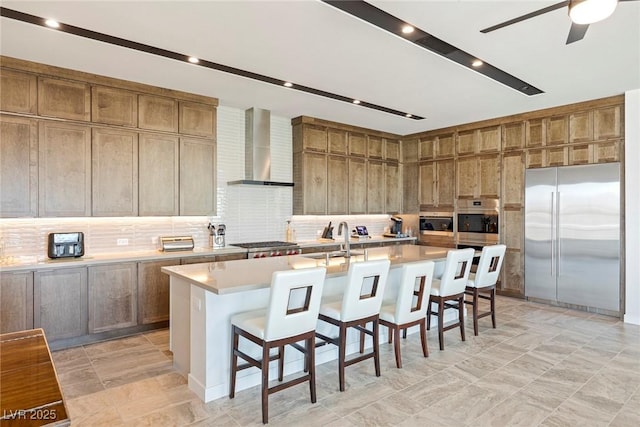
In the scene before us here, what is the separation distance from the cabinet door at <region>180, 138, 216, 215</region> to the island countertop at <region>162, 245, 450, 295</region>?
5.42 ft

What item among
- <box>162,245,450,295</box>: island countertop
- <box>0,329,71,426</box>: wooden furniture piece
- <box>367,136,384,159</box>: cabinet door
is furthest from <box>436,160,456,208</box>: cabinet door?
<box>0,329,71,426</box>: wooden furniture piece

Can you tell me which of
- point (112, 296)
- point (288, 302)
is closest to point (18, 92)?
point (112, 296)

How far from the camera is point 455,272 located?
12.9ft

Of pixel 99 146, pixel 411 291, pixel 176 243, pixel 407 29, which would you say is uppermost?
pixel 407 29

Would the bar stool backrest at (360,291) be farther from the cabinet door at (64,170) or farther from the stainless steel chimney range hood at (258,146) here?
the cabinet door at (64,170)

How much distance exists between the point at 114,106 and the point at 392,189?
4972 mm

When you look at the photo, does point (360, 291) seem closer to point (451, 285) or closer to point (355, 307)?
point (355, 307)

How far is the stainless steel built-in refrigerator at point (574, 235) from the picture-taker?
16.5 feet

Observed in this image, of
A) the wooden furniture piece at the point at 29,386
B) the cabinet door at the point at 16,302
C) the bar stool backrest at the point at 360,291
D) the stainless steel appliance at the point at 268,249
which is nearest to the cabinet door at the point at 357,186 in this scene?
the stainless steel appliance at the point at 268,249

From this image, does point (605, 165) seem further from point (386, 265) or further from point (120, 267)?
point (120, 267)

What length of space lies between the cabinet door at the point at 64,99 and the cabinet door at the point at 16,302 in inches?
65.5

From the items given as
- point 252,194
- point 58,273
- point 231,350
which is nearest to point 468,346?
point 231,350

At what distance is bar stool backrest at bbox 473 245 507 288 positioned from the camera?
430 centimetres

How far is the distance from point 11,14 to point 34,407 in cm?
305
